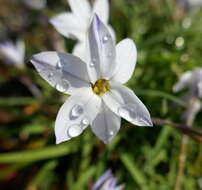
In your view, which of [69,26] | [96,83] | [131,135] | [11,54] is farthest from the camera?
[11,54]

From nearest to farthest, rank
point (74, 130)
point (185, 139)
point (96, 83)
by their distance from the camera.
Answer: point (74, 130) < point (96, 83) < point (185, 139)

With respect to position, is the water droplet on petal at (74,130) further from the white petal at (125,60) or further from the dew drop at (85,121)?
the white petal at (125,60)

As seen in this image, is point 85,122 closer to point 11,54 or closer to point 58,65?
point 58,65

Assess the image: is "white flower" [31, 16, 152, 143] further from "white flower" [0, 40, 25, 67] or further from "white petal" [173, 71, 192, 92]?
"white flower" [0, 40, 25, 67]

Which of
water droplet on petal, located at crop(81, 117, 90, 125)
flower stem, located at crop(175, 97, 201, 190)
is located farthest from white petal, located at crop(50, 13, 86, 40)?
flower stem, located at crop(175, 97, 201, 190)

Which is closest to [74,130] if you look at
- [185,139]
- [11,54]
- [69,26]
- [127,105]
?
[127,105]

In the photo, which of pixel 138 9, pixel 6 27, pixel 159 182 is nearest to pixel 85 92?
pixel 159 182

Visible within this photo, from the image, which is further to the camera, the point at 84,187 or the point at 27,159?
the point at 84,187

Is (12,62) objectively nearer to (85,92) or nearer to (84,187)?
(84,187)
